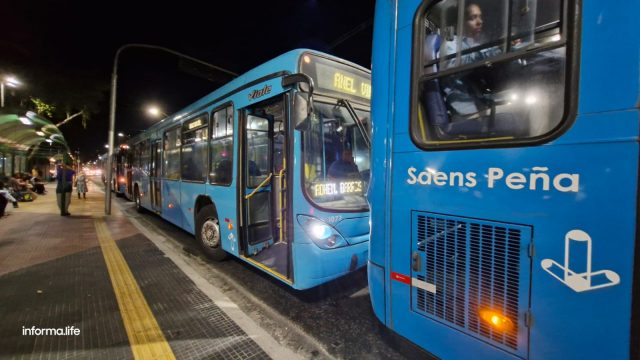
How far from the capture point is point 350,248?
3232 mm

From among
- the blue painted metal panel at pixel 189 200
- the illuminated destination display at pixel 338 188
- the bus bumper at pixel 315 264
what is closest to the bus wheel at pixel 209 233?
the blue painted metal panel at pixel 189 200

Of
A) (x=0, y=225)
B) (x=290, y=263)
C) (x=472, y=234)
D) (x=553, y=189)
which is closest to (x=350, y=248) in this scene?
(x=290, y=263)

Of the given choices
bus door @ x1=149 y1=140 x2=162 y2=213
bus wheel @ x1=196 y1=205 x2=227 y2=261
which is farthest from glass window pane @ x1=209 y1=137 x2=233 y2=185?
bus door @ x1=149 y1=140 x2=162 y2=213

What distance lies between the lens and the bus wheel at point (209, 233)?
4.67 meters

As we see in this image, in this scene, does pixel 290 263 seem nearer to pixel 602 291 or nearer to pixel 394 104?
pixel 394 104

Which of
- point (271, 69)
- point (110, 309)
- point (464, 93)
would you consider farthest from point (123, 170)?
point (464, 93)

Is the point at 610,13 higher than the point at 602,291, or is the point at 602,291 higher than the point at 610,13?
the point at 610,13

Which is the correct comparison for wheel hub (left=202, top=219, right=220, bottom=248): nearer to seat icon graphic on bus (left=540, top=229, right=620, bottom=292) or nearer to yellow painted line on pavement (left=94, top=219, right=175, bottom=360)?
yellow painted line on pavement (left=94, top=219, right=175, bottom=360)

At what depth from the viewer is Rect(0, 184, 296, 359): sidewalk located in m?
2.49

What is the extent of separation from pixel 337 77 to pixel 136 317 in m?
3.47

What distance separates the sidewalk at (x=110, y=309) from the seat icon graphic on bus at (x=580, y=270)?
2088mm

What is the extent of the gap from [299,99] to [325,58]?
3.08ft

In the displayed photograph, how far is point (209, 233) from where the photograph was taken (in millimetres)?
4828

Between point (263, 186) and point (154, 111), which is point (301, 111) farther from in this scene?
point (154, 111)
